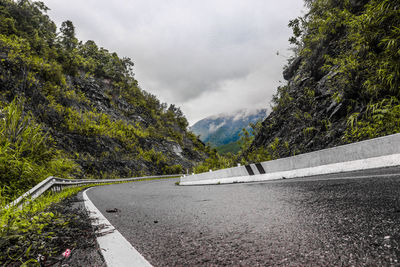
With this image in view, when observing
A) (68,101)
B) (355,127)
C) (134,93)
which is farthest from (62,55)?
(355,127)

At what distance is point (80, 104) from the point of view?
123 ft

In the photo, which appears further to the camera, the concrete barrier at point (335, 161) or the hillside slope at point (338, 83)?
the hillside slope at point (338, 83)

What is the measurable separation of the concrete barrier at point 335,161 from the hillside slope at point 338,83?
1.72 m

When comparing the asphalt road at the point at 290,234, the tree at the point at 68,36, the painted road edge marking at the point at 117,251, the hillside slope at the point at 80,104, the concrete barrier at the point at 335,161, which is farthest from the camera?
the tree at the point at 68,36

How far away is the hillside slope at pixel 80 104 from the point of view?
27.3 m

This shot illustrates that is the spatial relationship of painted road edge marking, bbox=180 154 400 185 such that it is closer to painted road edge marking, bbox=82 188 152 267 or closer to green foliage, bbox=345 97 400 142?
green foliage, bbox=345 97 400 142

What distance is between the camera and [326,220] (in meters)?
2.16

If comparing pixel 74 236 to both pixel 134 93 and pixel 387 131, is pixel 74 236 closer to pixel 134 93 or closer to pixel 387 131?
pixel 387 131

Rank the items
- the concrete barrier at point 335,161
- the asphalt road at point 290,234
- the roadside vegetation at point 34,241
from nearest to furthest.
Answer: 1. the asphalt road at point 290,234
2. the roadside vegetation at point 34,241
3. the concrete barrier at point 335,161

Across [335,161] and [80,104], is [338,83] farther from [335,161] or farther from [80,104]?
[80,104]

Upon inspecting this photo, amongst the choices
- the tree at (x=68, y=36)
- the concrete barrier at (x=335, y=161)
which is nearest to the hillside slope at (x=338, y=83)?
the concrete barrier at (x=335, y=161)

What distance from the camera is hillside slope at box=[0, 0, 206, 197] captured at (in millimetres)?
27328

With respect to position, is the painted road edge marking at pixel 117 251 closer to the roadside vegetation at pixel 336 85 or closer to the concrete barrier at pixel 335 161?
the concrete barrier at pixel 335 161

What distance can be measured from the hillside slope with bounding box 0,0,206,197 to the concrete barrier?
678cm
